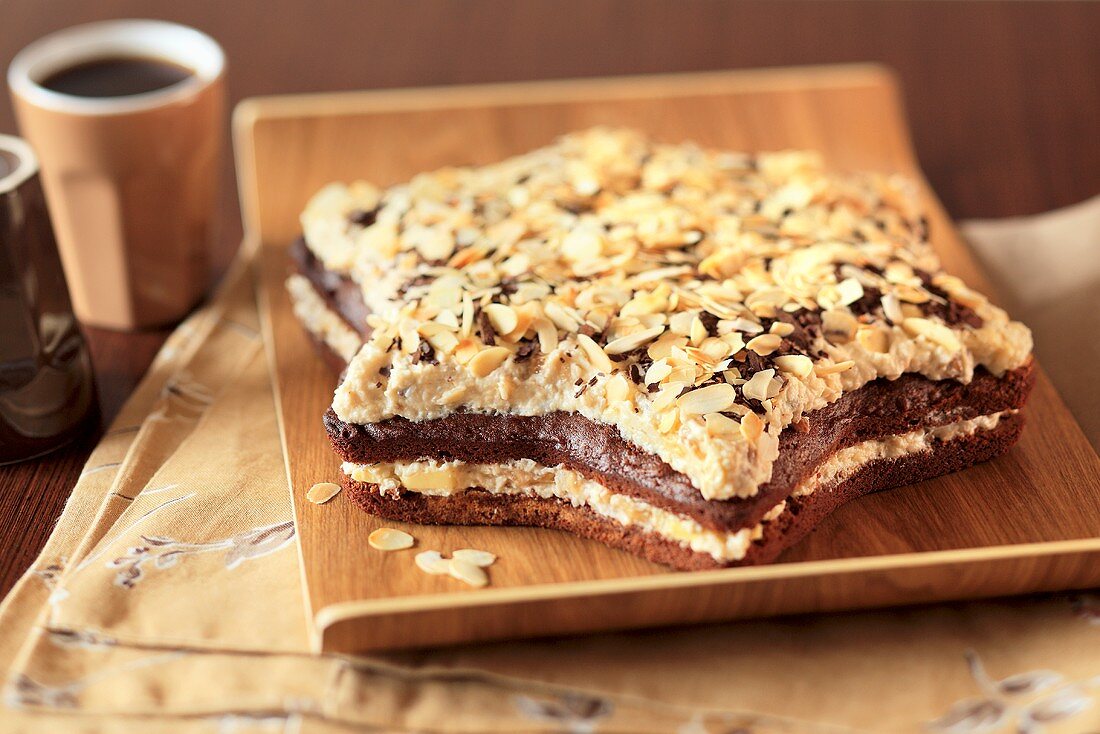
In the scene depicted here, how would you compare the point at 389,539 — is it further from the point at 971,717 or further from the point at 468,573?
the point at 971,717

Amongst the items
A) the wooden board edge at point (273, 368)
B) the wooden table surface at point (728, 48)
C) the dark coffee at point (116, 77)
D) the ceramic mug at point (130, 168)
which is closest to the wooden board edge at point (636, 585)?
the wooden board edge at point (273, 368)

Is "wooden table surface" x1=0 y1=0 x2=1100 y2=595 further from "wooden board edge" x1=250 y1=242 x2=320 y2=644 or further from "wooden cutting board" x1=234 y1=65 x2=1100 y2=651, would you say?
"wooden board edge" x1=250 y1=242 x2=320 y2=644

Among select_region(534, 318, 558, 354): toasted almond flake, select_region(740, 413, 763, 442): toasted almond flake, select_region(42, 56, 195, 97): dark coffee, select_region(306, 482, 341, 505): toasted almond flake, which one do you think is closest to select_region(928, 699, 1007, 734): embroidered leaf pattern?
select_region(740, 413, 763, 442): toasted almond flake

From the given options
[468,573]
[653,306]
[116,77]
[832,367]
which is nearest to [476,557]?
[468,573]

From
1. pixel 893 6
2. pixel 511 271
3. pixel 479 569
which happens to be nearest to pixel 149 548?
pixel 479 569

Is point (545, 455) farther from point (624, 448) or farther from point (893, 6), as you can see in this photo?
point (893, 6)

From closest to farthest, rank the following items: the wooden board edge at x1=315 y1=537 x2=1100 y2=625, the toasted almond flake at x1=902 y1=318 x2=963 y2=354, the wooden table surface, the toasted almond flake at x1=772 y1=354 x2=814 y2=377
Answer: the wooden board edge at x1=315 y1=537 x2=1100 y2=625 < the toasted almond flake at x1=772 y1=354 x2=814 y2=377 < the toasted almond flake at x1=902 y1=318 x2=963 y2=354 < the wooden table surface
